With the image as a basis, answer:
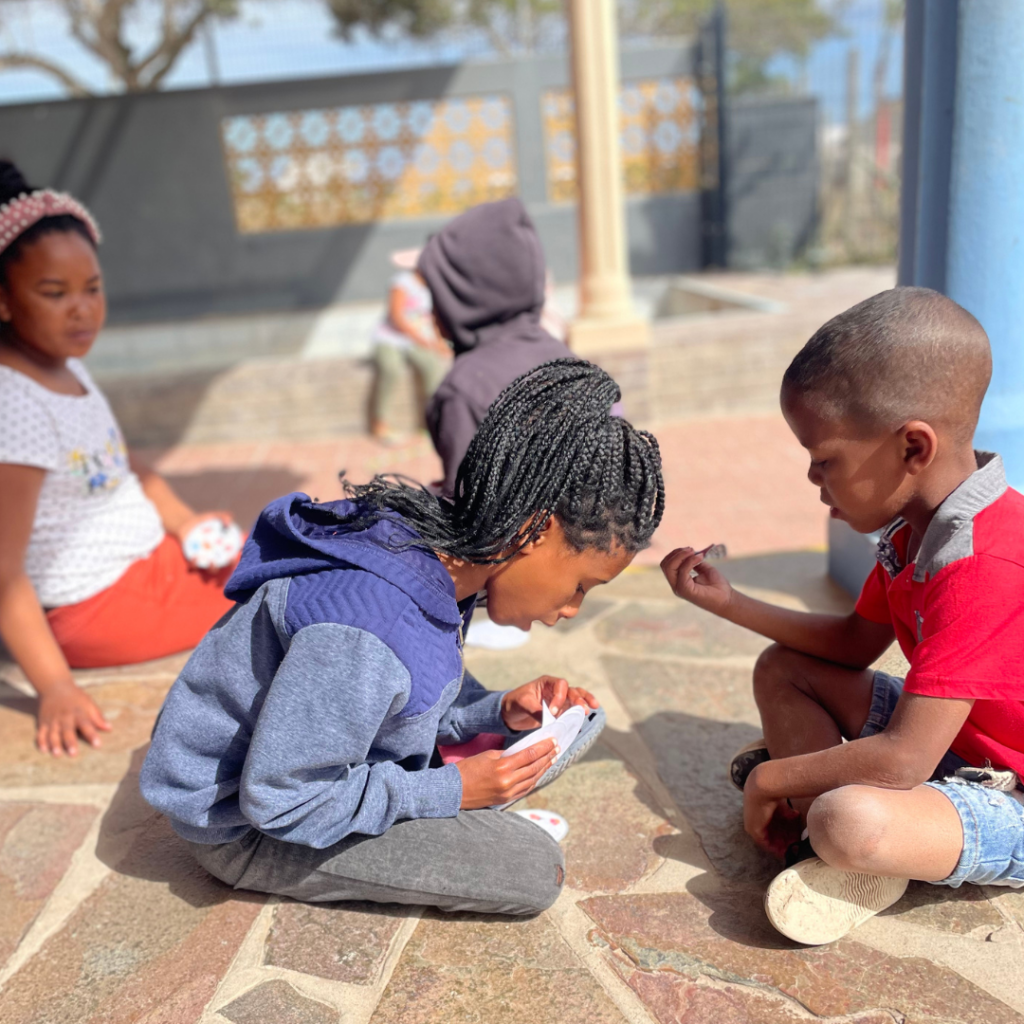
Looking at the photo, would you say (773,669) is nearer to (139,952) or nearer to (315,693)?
(315,693)

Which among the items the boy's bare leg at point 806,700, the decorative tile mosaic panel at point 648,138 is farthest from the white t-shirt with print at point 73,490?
the decorative tile mosaic panel at point 648,138

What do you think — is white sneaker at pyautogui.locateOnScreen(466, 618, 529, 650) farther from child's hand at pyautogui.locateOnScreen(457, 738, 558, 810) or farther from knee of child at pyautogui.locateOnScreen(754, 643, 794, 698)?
child's hand at pyautogui.locateOnScreen(457, 738, 558, 810)

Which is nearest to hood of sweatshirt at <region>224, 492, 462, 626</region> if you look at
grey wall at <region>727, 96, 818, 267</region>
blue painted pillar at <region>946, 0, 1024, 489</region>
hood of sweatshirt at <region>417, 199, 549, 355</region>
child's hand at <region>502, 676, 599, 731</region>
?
child's hand at <region>502, 676, 599, 731</region>

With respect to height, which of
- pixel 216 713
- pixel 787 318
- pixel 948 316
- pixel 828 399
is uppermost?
pixel 948 316

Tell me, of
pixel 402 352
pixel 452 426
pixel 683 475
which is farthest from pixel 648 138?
pixel 452 426

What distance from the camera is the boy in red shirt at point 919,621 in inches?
60.1

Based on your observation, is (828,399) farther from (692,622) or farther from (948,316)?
(692,622)

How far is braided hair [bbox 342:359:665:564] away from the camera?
5.37ft

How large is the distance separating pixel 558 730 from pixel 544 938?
35 centimetres

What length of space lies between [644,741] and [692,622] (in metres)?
0.68

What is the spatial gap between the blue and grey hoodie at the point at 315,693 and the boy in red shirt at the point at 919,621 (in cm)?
62

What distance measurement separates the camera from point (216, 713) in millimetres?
1681

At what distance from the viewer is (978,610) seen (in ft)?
4.99

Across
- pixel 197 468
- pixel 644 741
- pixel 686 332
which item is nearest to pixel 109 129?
pixel 197 468
